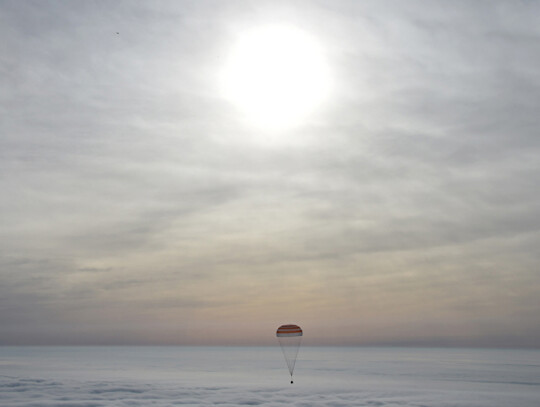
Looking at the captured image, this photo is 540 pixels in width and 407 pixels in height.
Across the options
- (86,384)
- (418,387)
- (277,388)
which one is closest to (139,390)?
(86,384)

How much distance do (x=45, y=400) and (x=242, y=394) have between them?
1103 inches

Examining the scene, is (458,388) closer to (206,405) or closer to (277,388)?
(277,388)

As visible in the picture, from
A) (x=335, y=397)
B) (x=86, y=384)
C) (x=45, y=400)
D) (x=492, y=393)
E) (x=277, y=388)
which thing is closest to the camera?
(x=45, y=400)

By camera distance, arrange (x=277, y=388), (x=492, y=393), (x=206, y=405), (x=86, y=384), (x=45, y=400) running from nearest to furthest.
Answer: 1. (x=206, y=405)
2. (x=45, y=400)
3. (x=492, y=393)
4. (x=277, y=388)
5. (x=86, y=384)

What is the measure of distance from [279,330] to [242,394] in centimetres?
1218

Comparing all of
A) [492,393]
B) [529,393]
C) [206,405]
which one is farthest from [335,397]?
[529,393]

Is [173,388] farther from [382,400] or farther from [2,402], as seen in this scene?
[382,400]

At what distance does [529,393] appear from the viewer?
8131cm

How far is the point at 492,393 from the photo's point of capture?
8069 cm

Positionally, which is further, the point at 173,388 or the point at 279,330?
the point at 173,388

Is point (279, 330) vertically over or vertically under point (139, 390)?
over

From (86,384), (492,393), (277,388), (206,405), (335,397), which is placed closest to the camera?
(206,405)

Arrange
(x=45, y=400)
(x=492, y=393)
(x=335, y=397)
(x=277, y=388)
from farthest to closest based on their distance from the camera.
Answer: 1. (x=277, y=388)
2. (x=492, y=393)
3. (x=335, y=397)
4. (x=45, y=400)

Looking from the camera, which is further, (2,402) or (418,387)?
(418,387)
